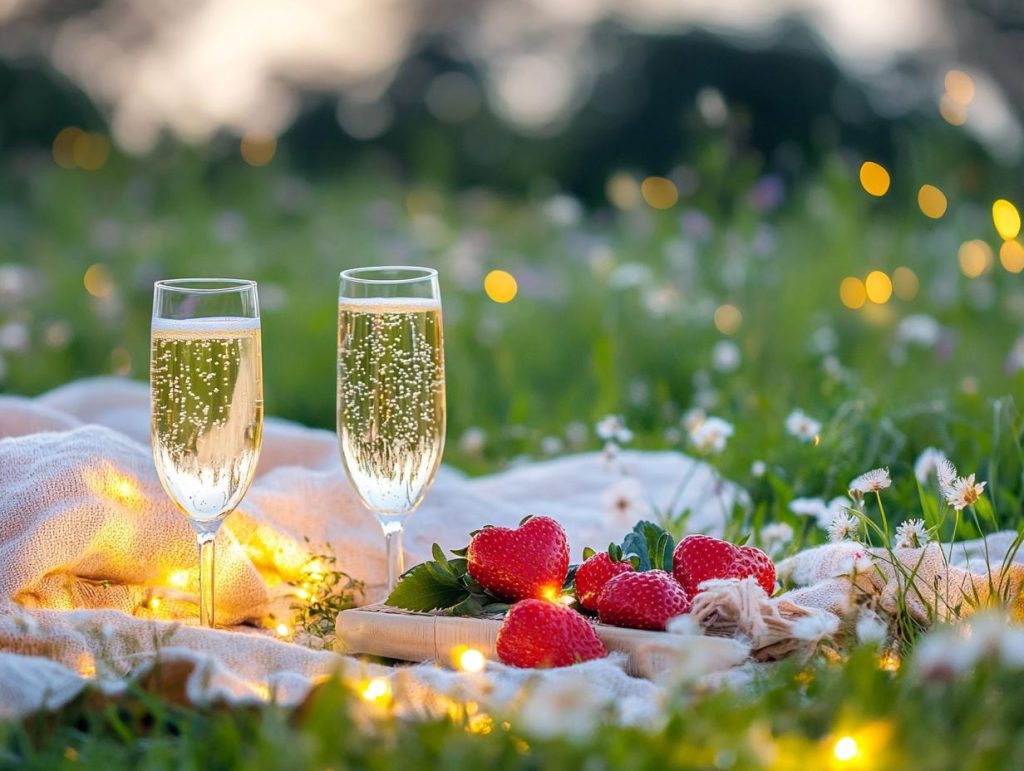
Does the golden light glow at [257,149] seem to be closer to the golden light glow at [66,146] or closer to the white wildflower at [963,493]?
the golden light glow at [66,146]

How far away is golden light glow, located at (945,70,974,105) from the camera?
4.32m

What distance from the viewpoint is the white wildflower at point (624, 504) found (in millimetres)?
2893

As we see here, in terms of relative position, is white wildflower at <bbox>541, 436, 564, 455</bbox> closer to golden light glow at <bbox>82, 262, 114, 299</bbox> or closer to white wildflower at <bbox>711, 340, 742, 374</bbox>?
white wildflower at <bbox>711, 340, 742, 374</bbox>

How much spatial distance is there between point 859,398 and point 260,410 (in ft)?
5.95

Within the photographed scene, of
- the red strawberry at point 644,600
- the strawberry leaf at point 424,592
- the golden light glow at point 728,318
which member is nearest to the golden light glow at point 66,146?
the golden light glow at point 728,318

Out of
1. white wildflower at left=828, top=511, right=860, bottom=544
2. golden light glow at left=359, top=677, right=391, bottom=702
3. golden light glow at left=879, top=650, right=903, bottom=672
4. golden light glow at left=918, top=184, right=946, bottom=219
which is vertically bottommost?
golden light glow at left=879, top=650, right=903, bottom=672

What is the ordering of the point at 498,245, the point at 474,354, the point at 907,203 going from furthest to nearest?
the point at 907,203 → the point at 498,245 → the point at 474,354

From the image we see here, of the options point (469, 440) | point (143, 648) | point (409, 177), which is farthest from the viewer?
point (409, 177)

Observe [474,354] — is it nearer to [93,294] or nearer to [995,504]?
[93,294]

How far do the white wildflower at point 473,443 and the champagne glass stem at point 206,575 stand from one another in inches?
79.7

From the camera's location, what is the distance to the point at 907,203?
757 cm

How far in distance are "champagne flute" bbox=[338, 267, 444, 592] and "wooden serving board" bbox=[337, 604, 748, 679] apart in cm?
22

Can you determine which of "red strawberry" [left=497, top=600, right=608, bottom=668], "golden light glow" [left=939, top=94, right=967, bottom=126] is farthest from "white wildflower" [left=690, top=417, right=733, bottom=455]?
"golden light glow" [left=939, top=94, right=967, bottom=126]

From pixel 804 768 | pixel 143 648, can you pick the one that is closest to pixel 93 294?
pixel 143 648
